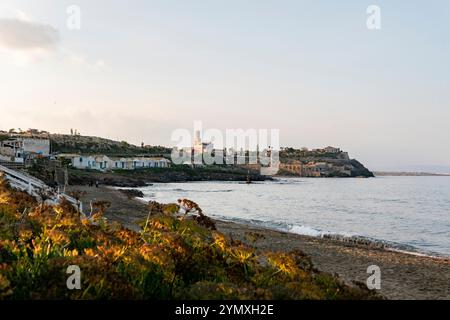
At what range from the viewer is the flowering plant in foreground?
4.05m

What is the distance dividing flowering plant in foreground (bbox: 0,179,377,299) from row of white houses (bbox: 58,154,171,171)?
85.5 metres

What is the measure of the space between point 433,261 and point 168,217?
13793mm

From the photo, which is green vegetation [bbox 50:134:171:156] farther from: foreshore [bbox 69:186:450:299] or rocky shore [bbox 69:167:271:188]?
foreshore [bbox 69:186:450:299]

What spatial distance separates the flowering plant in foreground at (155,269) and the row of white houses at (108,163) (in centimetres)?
8548

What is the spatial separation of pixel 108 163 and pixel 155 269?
10416 cm

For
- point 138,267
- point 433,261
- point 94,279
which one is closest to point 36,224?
point 138,267

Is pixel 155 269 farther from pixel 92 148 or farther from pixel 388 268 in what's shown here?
pixel 92 148

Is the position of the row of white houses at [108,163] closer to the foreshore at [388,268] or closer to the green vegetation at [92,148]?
the green vegetation at [92,148]

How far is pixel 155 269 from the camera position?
499cm

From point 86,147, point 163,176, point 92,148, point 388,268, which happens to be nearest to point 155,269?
point 388,268

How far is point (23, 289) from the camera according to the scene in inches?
167
